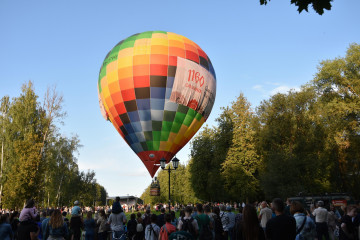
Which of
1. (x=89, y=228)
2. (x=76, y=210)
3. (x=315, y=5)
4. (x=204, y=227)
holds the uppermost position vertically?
(x=315, y=5)

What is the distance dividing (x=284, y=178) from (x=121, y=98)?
18.5 metres

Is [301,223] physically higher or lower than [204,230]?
higher

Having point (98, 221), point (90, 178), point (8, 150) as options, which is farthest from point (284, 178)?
point (90, 178)

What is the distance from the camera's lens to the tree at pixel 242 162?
39.7m

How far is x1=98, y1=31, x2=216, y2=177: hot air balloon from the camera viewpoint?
25.6 metres

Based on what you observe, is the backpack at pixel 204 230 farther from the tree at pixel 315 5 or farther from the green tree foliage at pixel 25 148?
the green tree foliage at pixel 25 148

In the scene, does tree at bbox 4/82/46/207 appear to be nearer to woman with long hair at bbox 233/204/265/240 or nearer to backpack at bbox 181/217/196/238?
backpack at bbox 181/217/196/238

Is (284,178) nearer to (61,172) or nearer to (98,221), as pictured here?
(98,221)

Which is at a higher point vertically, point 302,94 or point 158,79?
point 302,94

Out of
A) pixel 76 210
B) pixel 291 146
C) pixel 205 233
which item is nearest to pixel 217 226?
pixel 205 233

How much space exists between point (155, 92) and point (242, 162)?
66.9ft

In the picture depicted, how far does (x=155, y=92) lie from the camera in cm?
2542

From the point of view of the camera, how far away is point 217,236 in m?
9.90

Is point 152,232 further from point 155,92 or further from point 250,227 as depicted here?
point 155,92
